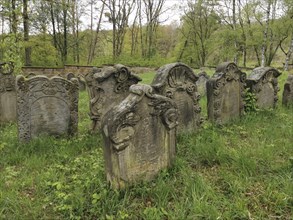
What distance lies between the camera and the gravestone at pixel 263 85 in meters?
6.68

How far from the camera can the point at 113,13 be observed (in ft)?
90.6

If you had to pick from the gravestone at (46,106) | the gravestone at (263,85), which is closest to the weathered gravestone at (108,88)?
the gravestone at (46,106)

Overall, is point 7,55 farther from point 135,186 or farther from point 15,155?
point 135,186

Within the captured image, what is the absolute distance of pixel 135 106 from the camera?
3148 mm

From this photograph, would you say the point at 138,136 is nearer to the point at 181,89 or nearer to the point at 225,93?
the point at 181,89

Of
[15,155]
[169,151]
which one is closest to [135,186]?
[169,151]

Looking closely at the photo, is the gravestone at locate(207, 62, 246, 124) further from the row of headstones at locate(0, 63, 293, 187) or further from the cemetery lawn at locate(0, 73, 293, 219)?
the cemetery lawn at locate(0, 73, 293, 219)

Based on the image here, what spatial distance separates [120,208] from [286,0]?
2448cm

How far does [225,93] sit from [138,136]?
11.2 feet

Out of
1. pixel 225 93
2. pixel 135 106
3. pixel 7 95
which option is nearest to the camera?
pixel 135 106

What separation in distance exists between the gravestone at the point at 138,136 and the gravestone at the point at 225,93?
2.45m

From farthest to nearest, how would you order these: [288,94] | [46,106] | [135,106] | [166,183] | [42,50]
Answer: [42,50], [288,94], [46,106], [166,183], [135,106]

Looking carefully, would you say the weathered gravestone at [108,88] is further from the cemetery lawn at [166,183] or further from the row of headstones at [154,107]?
the cemetery lawn at [166,183]

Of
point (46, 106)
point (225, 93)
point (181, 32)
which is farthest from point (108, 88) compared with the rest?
point (181, 32)
